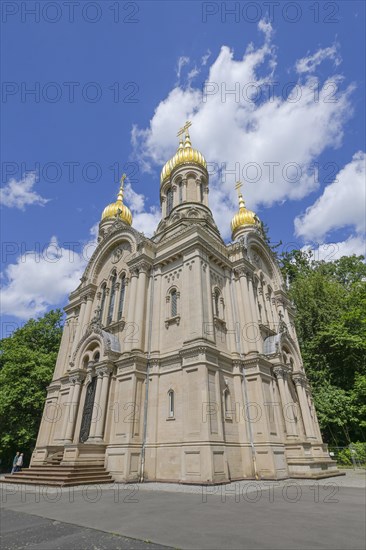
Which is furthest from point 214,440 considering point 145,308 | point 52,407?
point 52,407

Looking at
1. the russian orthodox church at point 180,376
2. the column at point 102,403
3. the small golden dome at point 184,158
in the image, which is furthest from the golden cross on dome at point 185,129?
the column at point 102,403

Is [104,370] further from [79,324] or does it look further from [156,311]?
[79,324]

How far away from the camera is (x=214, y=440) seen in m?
12.6

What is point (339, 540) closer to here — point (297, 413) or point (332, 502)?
point (332, 502)

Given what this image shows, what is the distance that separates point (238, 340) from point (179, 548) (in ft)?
42.0

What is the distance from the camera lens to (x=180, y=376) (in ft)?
48.8

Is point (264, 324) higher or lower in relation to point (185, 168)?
lower

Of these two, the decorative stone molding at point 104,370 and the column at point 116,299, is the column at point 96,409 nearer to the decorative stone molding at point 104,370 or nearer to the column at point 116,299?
the decorative stone molding at point 104,370

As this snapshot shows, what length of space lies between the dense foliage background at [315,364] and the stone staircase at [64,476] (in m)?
9.18

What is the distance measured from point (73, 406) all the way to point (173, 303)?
7955mm

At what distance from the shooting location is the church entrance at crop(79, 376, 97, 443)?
655 inches

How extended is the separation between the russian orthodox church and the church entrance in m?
0.07

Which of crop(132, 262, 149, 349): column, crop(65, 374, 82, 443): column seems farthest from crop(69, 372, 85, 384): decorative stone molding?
crop(132, 262, 149, 349): column

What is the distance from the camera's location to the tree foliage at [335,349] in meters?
22.2
